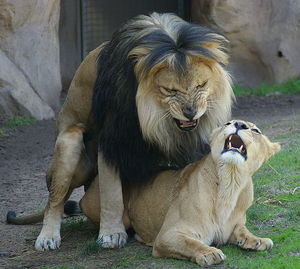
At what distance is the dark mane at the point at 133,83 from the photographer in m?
5.02

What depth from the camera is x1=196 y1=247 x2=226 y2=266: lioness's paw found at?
453cm

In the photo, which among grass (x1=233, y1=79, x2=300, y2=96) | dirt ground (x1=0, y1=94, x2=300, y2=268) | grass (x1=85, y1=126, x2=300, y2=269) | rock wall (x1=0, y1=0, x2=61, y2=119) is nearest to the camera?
grass (x1=85, y1=126, x2=300, y2=269)

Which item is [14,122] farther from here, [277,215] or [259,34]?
[277,215]

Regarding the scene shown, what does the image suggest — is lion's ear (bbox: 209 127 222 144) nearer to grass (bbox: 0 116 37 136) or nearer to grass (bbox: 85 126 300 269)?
grass (bbox: 85 126 300 269)

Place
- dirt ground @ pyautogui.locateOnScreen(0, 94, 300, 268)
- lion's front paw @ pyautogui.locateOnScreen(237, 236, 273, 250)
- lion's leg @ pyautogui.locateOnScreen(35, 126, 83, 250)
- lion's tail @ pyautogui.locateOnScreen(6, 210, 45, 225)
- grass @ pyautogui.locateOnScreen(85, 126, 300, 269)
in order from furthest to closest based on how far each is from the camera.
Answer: lion's tail @ pyautogui.locateOnScreen(6, 210, 45, 225) → lion's leg @ pyautogui.locateOnScreen(35, 126, 83, 250) → dirt ground @ pyautogui.locateOnScreen(0, 94, 300, 268) → lion's front paw @ pyautogui.locateOnScreen(237, 236, 273, 250) → grass @ pyautogui.locateOnScreen(85, 126, 300, 269)

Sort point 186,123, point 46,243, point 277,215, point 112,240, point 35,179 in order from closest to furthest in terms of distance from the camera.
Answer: point 186,123, point 112,240, point 277,215, point 46,243, point 35,179

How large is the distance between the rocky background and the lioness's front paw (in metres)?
4.90

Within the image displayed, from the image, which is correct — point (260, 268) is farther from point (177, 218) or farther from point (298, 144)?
point (298, 144)

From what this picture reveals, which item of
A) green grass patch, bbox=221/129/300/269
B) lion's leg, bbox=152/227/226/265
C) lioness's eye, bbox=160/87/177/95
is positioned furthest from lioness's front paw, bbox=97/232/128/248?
lioness's eye, bbox=160/87/177/95

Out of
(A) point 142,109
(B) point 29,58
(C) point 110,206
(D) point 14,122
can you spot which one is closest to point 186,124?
(A) point 142,109

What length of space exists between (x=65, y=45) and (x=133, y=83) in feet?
24.6

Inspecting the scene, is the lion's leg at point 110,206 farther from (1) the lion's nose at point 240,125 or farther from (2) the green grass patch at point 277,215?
(1) the lion's nose at point 240,125

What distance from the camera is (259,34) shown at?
12.1 metres

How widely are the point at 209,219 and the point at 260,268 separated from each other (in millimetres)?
486
